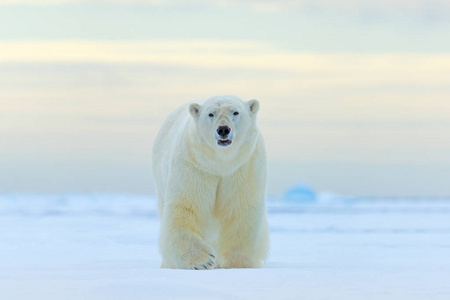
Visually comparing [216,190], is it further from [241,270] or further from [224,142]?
[241,270]

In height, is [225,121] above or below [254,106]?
below

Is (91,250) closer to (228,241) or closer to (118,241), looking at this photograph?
(118,241)

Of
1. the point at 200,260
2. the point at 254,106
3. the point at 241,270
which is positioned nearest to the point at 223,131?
the point at 254,106

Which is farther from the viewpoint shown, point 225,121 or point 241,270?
point 225,121

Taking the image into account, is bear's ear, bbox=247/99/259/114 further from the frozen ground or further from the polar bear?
the frozen ground

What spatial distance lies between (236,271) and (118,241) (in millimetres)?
5881

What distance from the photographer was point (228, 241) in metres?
4.84

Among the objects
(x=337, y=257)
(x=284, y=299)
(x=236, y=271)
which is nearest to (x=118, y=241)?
(x=337, y=257)

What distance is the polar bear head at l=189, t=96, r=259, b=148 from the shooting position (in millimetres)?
4324

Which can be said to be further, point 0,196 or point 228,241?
point 0,196

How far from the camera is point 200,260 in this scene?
4355mm

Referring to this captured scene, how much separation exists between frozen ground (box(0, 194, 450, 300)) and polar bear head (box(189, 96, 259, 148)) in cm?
98

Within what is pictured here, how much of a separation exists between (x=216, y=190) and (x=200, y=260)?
62 centimetres

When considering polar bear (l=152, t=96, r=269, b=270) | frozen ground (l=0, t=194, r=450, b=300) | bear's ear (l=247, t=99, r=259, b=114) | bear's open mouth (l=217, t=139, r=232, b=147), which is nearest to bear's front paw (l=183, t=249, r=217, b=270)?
polar bear (l=152, t=96, r=269, b=270)
